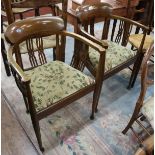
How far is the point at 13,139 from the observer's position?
1.39m

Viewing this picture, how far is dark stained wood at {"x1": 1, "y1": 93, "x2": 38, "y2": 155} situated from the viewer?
132 centimetres

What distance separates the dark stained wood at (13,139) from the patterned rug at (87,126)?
0.04 metres

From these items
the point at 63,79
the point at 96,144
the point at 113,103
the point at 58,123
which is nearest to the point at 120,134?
the point at 96,144

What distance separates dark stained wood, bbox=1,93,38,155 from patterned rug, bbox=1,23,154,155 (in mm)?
44

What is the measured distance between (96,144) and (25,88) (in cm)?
74

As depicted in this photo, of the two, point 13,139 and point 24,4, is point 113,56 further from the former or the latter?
point 13,139

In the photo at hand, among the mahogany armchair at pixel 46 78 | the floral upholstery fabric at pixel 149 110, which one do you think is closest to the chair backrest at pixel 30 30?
the mahogany armchair at pixel 46 78

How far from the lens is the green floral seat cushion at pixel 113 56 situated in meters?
1.49

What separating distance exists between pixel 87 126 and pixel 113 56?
0.62 meters

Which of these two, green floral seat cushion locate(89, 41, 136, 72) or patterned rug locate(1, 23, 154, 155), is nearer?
patterned rug locate(1, 23, 154, 155)

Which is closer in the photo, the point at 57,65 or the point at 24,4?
the point at 57,65

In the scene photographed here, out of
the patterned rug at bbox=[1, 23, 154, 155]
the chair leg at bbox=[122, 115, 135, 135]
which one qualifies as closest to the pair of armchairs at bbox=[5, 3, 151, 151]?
the patterned rug at bbox=[1, 23, 154, 155]

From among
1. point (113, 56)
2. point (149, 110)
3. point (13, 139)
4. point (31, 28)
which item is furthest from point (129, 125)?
point (31, 28)

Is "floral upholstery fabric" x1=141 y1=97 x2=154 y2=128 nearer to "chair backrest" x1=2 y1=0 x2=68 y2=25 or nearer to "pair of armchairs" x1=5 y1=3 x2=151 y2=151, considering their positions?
"pair of armchairs" x1=5 y1=3 x2=151 y2=151
